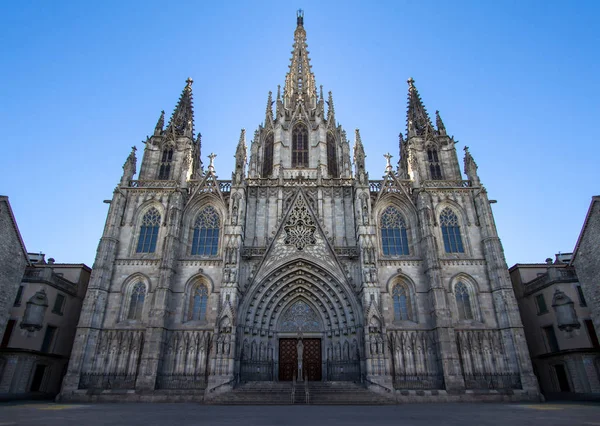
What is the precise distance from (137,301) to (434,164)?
27.1 metres

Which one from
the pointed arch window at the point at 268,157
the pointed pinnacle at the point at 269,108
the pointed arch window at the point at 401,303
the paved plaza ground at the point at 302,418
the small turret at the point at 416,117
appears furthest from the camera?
the pointed pinnacle at the point at 269,108

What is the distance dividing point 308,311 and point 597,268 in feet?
57.6

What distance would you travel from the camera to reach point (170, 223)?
2648 centimetres

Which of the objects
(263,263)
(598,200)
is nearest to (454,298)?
(598,200)

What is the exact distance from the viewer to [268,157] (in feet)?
110

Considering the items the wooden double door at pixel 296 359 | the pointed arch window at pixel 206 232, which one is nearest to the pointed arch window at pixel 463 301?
the wooden double door at pixel 296 359

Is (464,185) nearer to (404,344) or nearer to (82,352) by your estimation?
(404,344)

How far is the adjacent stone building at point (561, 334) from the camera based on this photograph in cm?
2195

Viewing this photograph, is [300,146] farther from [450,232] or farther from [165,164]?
[450,232]

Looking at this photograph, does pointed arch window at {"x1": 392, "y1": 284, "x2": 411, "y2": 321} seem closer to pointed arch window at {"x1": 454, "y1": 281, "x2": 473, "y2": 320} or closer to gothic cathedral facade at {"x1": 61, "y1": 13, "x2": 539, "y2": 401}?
gothic cathedral facade at {"x1": 61, "y1": 13, "x2": 539, "y2": 401}

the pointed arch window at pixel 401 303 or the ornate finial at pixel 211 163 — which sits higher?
the ornate finial at pixel 211 163

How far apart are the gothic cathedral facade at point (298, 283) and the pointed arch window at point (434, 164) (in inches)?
4.9

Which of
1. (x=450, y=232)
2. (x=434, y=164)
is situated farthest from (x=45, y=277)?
(x=434, y=164)

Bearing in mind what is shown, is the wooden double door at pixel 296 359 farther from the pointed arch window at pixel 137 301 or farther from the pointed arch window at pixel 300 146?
the pointed arch window at pixel 300 146
